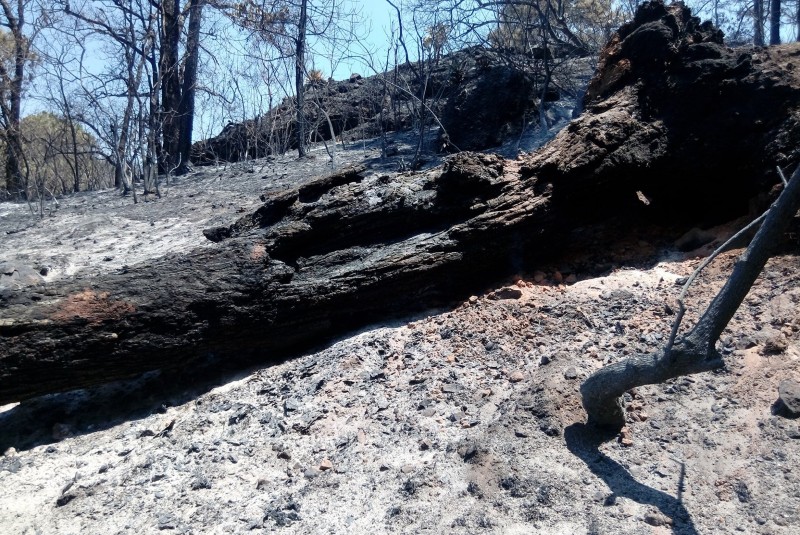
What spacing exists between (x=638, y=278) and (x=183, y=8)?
9740 millimetres

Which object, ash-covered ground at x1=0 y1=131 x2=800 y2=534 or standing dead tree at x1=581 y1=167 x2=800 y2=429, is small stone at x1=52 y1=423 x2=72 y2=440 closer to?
ash-covered ground at x1=0 y1=131 x2=800 y2=534

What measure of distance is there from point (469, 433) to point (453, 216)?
5.15ft

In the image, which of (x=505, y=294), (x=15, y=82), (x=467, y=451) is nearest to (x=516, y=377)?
(x=467, y=451)

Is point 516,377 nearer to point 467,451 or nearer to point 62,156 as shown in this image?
point 467,451

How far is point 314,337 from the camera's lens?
465 cm

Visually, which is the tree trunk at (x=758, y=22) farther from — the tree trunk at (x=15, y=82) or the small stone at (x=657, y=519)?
the tree trunk at (x=15, y=82)

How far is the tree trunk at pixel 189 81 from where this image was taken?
1160 centimetres

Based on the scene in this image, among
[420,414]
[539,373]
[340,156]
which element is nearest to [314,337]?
[420,414]

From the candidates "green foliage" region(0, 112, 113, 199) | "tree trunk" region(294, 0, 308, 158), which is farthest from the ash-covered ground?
"green foliage" region(0, 112, 113, 199)

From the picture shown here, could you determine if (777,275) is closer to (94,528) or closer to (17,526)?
(94,528)

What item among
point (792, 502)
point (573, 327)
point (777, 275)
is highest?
point (777, 275)

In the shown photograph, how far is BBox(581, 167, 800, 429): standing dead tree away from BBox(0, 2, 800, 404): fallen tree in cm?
167

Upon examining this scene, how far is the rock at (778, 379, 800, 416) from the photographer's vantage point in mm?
3020

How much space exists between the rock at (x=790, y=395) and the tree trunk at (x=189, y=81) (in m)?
9.88
